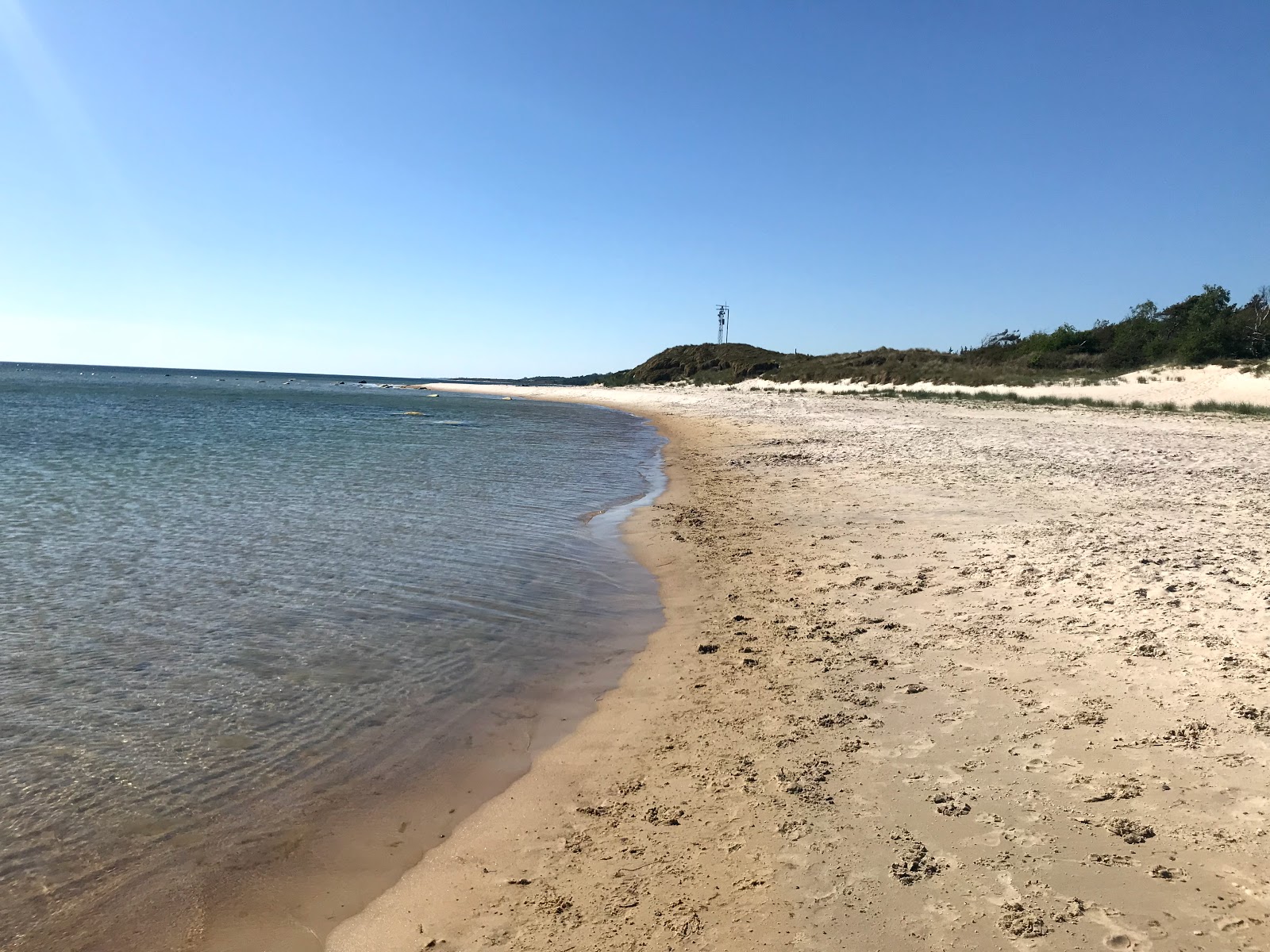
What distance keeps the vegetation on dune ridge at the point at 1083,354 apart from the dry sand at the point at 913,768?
33690mm

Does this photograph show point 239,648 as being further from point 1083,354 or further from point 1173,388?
point 1083,354

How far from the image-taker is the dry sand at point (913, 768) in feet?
9.43

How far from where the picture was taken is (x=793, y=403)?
40438 millimetres

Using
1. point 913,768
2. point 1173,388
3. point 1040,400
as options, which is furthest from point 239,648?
point 1173,388

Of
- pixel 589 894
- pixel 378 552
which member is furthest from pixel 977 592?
pixel 378 552

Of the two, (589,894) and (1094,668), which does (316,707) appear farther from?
(1094,668)

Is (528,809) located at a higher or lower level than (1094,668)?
lower

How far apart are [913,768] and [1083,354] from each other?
1995 inches

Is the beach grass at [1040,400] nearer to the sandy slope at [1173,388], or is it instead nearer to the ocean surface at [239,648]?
the sandy slope at [1173,388]

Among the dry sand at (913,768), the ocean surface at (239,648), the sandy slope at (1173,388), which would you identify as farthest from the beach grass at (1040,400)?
the ocean surface at (239,648)

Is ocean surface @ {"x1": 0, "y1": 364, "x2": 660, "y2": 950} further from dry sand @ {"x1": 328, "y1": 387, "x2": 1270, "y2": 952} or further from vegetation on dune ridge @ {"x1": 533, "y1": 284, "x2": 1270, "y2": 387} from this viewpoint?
vegetation on dune ridge @ {"x1": 533, "y1": 284, "x2": 1270, "y2": 387}

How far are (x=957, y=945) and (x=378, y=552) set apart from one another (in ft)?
26.6

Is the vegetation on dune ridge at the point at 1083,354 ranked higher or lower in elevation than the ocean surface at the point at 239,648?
higher

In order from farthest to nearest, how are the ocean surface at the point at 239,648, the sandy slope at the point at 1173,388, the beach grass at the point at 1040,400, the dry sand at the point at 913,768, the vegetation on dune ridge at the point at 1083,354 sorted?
the vegetation on dune ridge at the point at 1083,354 < the sandy slope at the point at 1173,388 < the beach grass at the point at 1040,400 < the ocean surface at the point at 239,648 < the dry sand at the point at 913,768
